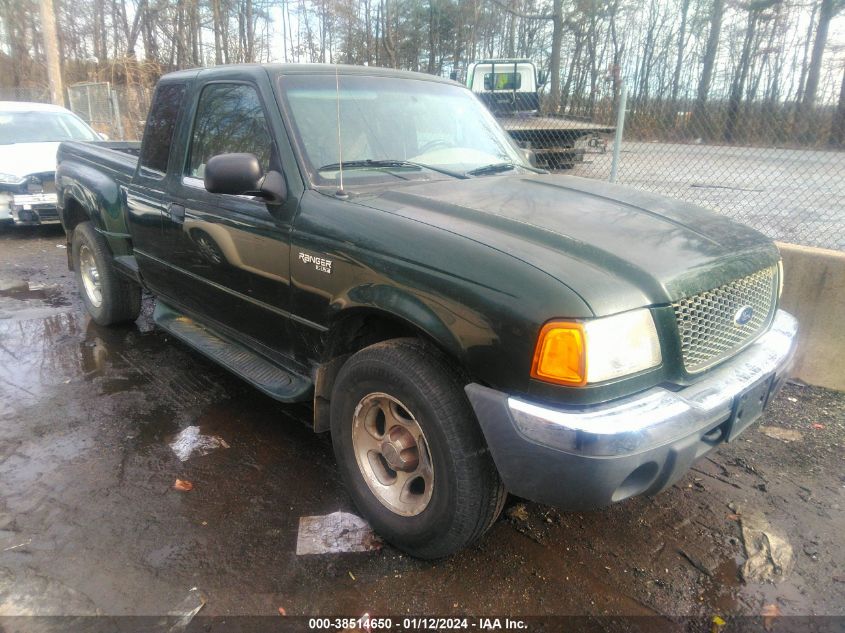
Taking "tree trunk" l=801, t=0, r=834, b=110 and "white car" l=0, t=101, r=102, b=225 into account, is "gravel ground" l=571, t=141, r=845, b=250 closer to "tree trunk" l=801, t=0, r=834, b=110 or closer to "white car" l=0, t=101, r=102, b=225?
"tree trunk" l=801, t=0, r=834, b=110

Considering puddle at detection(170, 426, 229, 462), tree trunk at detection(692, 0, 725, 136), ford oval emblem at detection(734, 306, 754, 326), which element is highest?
tree trunk at detection(692, 0, 725, 136)

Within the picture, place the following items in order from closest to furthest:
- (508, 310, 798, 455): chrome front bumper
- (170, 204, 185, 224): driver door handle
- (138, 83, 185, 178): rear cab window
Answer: (508, 310, 798, 455): chrome front bumper, (170, 204, 185, 224): driver door handle, (138, 83, 185, 178): rear cab window

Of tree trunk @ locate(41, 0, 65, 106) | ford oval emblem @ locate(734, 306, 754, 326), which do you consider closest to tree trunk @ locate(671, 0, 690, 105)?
ford oval emblem @ locate(734, 306, 754, 326)

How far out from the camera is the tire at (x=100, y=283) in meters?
4.78

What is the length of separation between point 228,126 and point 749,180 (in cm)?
794

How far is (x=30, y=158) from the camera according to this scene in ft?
26.7

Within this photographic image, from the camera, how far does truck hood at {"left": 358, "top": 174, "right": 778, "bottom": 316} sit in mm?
2029

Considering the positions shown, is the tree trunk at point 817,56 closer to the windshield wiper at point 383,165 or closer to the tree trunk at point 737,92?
the tree trunk at point 737,92

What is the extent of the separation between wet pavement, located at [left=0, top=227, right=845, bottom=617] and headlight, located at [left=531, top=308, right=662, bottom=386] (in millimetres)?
984

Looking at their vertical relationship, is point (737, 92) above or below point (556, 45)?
below

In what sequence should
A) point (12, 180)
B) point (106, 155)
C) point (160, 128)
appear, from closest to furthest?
point (160, 128) → point (106, 155) → point (12, 180)

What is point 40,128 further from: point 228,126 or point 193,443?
point 193,443

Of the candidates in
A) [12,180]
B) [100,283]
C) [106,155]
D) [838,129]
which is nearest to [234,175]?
[106,155]

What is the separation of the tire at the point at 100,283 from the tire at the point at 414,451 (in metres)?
3.07
